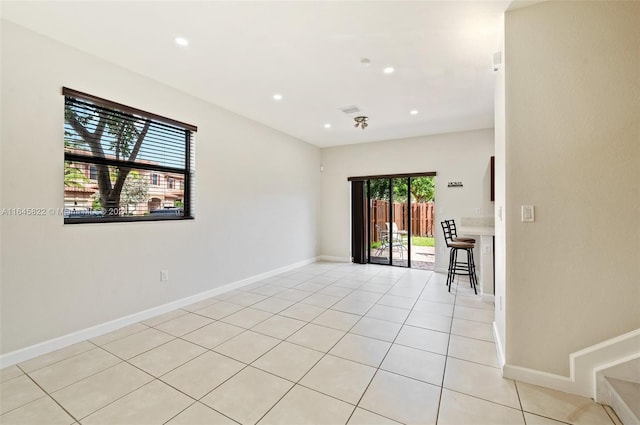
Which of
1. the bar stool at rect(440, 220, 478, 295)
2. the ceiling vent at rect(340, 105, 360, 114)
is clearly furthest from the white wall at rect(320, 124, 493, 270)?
the ceiling vent at rect(340, 105, 360, 114)

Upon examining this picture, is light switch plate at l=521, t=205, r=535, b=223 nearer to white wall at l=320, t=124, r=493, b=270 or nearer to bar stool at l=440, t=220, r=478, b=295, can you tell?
bar stool at l=440, t=220, r=478, b=295

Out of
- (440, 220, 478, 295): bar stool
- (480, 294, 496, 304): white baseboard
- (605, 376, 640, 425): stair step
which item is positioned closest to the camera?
(605, 376, 640, 425): stair step

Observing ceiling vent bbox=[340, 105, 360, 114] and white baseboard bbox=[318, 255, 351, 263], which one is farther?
white baseboard bbox=[318, 255, 351, 263]

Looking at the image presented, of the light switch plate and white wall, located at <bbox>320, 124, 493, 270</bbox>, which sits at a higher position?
white wall, located at <bbox>320, 124, 493, 270</bbox>

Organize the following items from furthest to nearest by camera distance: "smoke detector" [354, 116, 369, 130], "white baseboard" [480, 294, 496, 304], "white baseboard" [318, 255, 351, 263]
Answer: "white baseboard" [318, 255, 351, 263]
"smoke detector" [354, 116, 369, 130]
"white baseboard" [480, 294, 496, 304]

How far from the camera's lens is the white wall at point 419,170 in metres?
5.27

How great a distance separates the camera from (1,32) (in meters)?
2.25

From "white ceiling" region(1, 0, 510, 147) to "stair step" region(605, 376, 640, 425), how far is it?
2712 mm

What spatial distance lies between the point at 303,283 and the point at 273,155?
2.43 m

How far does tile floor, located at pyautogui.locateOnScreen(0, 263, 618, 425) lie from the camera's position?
1.73 m

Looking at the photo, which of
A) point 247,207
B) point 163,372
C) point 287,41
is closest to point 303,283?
point 247,207

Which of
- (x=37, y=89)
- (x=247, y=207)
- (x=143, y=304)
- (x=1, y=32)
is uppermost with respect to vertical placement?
(x=1, y=32)

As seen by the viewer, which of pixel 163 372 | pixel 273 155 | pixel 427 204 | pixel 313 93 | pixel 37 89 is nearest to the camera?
pixel 163 372

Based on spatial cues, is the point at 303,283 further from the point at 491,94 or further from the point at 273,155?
the point at 491,94
